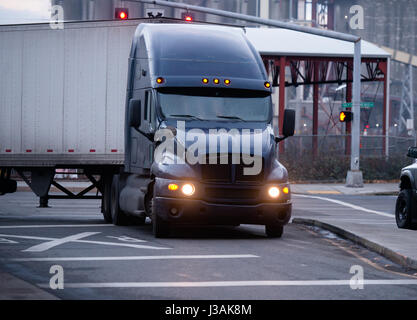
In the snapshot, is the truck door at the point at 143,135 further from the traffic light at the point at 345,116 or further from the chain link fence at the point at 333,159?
the chain link fence at the point at 333,159

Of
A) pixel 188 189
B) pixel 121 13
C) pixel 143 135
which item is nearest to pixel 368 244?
pixel 188 189

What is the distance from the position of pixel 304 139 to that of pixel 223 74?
3134 cm

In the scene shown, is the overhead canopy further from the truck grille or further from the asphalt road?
the truck grille

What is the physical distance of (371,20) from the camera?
Answer: 111312 mm

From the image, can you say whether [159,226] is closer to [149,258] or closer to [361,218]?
[149,258]

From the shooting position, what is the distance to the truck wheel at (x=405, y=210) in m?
17.8

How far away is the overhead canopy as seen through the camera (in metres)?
50.2

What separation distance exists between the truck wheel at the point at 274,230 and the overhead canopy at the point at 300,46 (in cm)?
3334

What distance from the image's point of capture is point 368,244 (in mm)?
14516

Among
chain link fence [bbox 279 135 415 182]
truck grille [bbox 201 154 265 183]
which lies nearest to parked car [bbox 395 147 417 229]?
truck grille [bbox 201 154 265 183]

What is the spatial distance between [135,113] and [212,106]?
1.38 meters

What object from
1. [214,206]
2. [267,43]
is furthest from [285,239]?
[267,43]

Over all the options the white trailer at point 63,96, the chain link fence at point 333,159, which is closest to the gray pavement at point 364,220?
the white trailer at point 63,96

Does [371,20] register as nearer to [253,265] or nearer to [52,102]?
[52,102]
